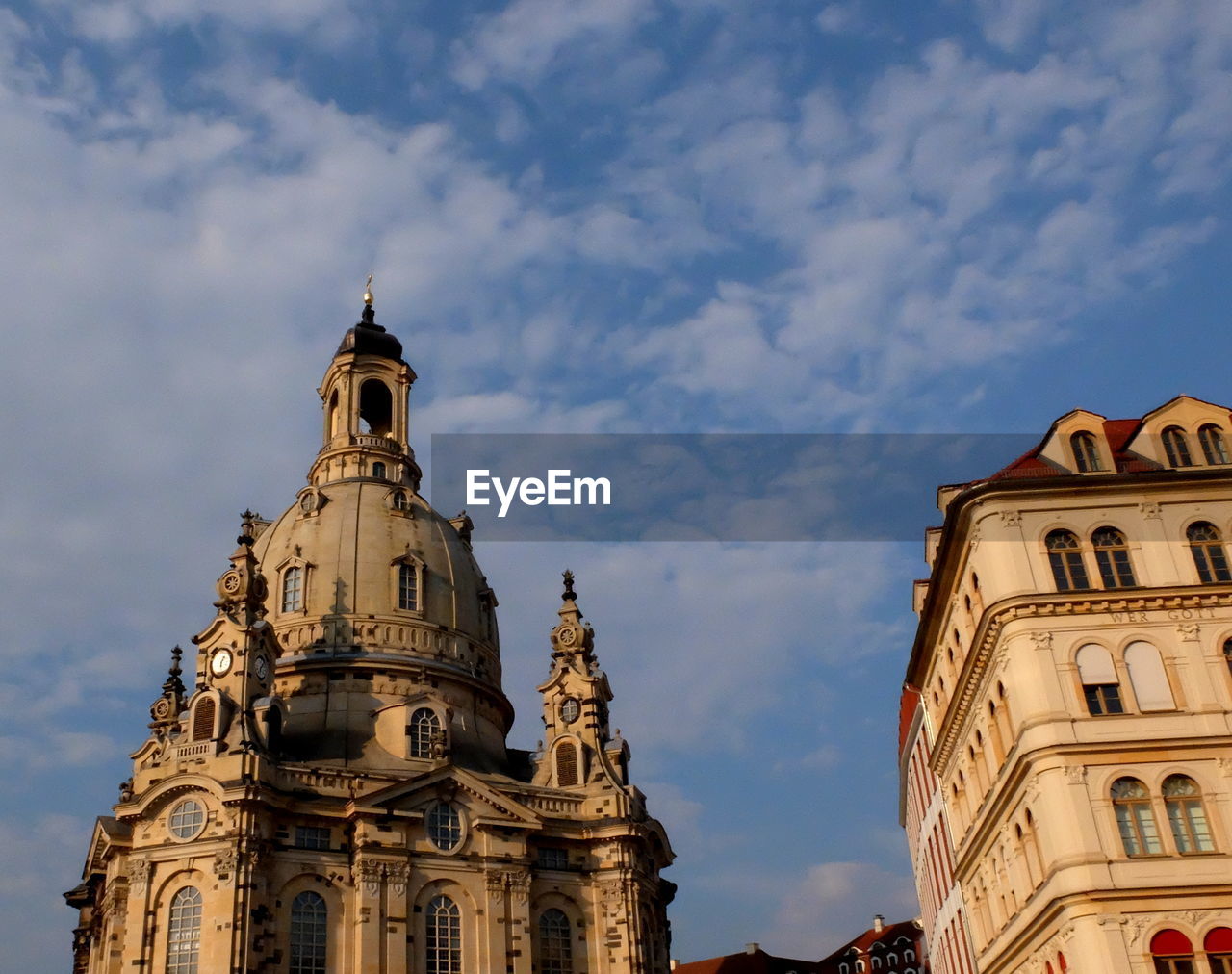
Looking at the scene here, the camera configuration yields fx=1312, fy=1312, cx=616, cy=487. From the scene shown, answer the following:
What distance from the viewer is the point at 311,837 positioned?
58.3 metres

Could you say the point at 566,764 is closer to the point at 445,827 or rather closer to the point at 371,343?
the point at 445,827

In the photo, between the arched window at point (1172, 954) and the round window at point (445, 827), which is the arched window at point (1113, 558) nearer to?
the arched window at point (1172, 954)

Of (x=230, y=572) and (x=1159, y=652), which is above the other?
(x=230, y=572)

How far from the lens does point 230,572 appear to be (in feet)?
214

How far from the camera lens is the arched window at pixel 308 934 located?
2190 inches

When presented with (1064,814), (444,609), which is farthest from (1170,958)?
(444,609)

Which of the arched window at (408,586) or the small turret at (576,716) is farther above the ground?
the arched window at (408,586)

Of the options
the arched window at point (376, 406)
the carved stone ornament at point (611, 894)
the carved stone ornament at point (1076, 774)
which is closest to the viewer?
the carved stone ornament at point (1076, 774)

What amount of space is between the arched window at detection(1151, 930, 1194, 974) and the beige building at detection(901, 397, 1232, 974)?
0.10 feet

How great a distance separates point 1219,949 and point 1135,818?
3.22 meters

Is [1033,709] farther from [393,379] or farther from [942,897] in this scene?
[393,379]

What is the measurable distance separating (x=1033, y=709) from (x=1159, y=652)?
367 cm

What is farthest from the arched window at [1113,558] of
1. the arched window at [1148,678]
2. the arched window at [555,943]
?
the arched window at [555,943]

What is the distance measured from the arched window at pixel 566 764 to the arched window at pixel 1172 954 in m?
40.1
